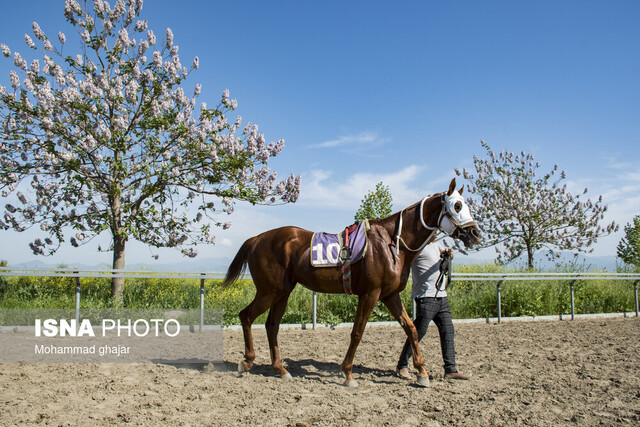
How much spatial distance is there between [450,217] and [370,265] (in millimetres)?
1096

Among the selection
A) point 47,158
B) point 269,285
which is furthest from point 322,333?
Result: point 47,158

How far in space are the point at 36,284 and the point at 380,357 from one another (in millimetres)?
8890

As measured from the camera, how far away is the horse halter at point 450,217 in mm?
5691

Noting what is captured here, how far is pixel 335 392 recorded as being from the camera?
216 inches

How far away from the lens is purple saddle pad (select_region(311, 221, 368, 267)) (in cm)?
592

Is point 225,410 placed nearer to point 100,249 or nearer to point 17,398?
point 17,398

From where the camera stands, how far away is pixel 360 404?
5043 mm

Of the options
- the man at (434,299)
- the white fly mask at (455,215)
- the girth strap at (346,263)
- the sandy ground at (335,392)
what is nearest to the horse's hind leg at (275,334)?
the sandy ground at (335,392)

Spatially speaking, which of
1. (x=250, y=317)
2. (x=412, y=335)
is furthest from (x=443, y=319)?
(x=250, y=317)

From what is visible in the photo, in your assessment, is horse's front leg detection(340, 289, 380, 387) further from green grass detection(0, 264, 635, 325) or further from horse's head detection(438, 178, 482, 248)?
green grass detection(0, 264, 635, 325)

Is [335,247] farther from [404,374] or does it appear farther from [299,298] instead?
[299,298]

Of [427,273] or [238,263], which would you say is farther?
[238,263]

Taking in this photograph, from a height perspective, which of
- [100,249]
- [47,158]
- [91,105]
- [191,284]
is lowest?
[191,284]

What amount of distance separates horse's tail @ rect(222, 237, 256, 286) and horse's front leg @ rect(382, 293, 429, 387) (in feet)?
6.53
